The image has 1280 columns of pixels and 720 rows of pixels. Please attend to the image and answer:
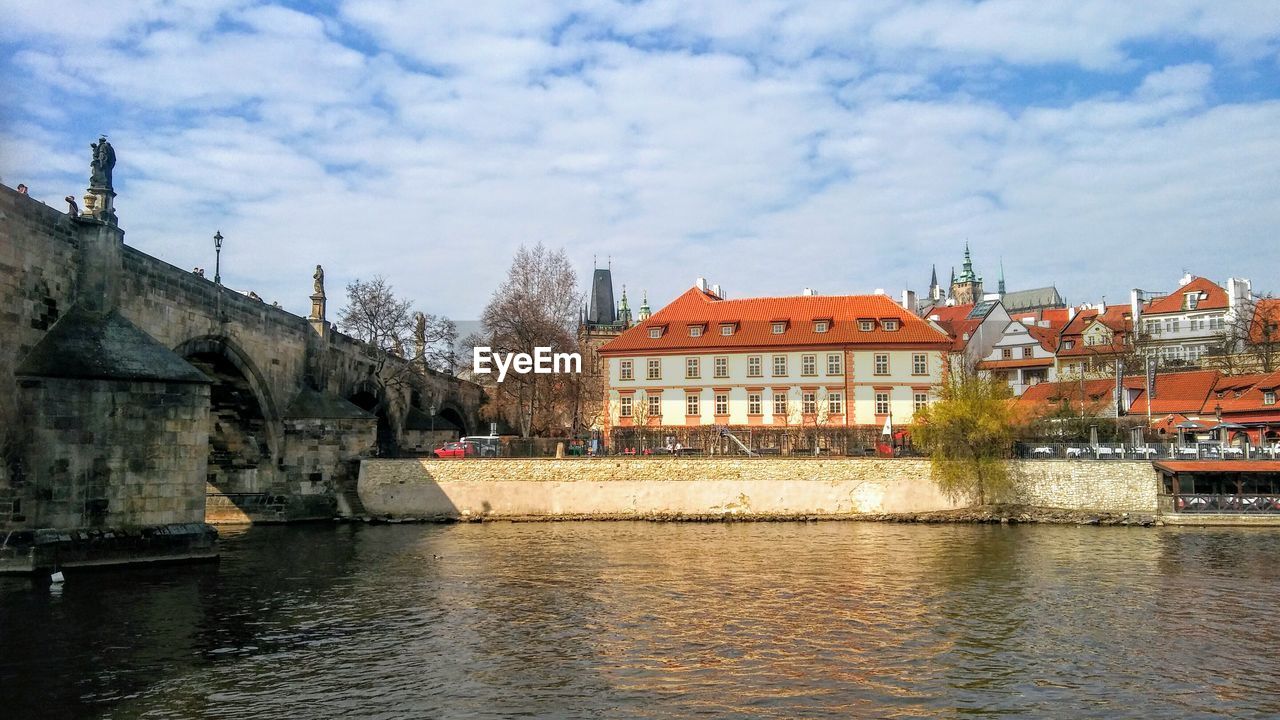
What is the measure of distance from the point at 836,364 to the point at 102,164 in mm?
39161

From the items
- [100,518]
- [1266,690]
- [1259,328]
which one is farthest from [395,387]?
[1259,328]

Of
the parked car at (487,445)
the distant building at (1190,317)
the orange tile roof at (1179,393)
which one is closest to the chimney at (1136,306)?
the distant building at (1190,317)

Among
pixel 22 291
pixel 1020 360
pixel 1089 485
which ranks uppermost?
pixel 1020 360

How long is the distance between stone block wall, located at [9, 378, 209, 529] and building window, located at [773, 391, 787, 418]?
35271mm

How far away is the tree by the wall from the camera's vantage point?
127ft

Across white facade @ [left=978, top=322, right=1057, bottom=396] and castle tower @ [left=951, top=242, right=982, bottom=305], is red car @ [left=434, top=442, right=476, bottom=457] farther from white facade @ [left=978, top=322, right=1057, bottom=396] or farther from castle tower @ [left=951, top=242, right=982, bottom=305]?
castle tower @ [left=951, top=242, right=982, bottom=305]

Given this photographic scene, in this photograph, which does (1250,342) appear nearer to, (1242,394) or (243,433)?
(1242,394)

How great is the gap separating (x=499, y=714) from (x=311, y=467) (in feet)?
96.6

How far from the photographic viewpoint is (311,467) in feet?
131

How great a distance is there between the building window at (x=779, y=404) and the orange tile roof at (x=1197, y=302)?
45229mm

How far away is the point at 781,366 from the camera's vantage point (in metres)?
55.8

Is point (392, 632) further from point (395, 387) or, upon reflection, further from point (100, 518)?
point (395, 387)

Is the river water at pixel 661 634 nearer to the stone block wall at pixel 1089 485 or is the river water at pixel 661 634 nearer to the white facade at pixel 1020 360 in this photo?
the stone block wall at pixel 1089 485

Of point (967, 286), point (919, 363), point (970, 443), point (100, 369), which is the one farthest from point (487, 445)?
point (967, 286)
